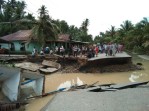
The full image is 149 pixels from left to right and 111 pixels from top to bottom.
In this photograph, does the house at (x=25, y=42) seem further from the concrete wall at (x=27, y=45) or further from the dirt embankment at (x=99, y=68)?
the dirt embankment at (x=99, y=68)

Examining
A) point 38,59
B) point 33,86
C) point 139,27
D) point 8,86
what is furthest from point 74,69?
point 139,27

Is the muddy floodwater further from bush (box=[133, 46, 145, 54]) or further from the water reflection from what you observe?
Result: bush (box=[133, 46, 145, 54])

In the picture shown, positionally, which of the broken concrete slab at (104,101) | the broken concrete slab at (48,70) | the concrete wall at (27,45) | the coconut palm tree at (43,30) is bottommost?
the broken concrete slab at (48,70)

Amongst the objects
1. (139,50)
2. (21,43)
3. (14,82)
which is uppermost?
(21,43)

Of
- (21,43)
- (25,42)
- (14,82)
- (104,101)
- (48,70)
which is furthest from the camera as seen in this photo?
(21,43)

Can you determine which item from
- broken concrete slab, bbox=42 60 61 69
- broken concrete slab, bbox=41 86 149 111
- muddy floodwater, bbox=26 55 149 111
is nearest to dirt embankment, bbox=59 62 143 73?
broken concrete slab, bbox=42 60 61 69

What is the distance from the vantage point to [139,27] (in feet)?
196

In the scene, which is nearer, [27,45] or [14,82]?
[14,82]

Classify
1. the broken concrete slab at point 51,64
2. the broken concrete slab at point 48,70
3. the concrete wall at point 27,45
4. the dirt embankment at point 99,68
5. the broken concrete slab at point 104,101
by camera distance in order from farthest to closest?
1. the concrete wall at point 27,45
2. the broken concrete slab at point 51,64
3. the dirt embankment at point 99,68
4. the broken concrete slab at point 48,70
5. the broken concrete slab at point 104,101

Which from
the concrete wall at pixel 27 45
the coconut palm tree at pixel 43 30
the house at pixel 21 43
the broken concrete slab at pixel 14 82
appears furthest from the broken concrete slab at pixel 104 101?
the house at pixel 21 43

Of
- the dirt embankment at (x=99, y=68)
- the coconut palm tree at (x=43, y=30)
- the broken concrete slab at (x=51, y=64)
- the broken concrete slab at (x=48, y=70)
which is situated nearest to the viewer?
the broken concrete slab at (x=48, y=70)

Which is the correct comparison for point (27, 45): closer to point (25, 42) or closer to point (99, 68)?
point (25, 42)

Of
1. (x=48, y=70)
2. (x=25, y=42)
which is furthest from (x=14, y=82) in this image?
(x=25, y=42)

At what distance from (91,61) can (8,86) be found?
43.7ft
